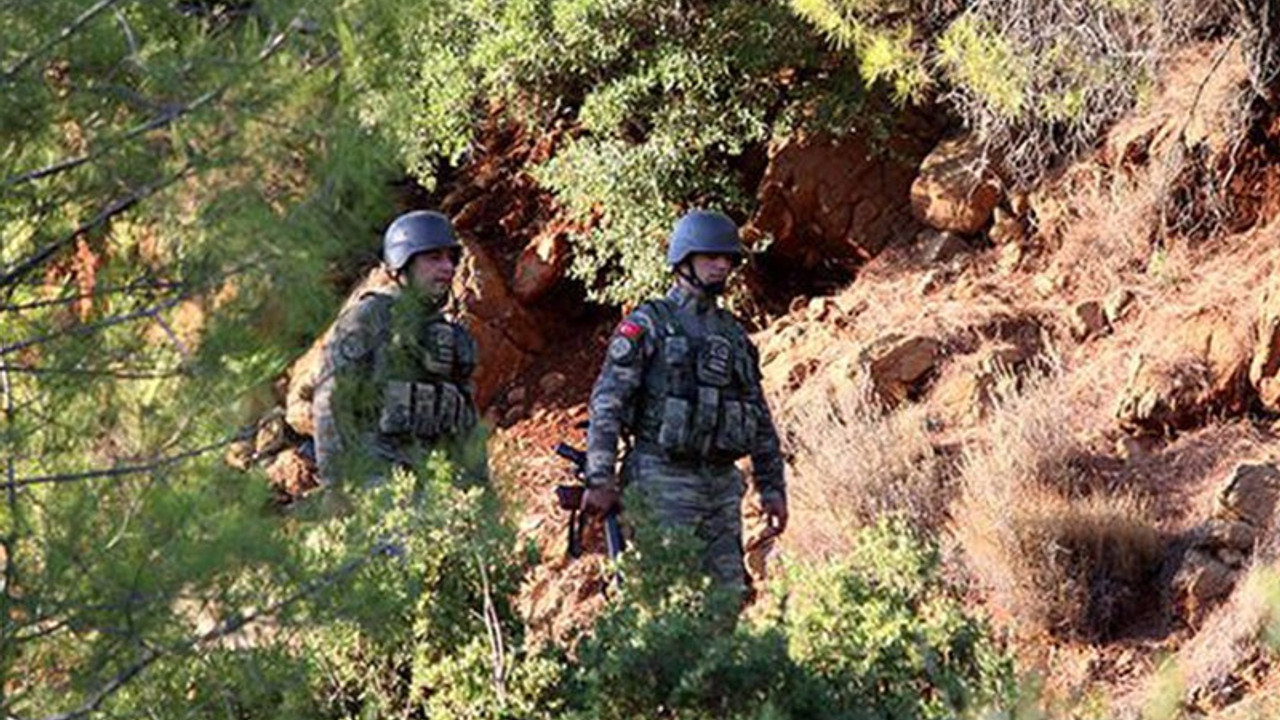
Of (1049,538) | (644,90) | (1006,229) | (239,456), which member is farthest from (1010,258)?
(239,456)

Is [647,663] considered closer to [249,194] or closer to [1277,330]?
[249,194]

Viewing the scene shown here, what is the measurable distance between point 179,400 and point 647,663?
5.73ft

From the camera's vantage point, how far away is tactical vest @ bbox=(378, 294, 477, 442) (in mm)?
8234

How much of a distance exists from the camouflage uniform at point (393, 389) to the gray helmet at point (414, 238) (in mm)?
257

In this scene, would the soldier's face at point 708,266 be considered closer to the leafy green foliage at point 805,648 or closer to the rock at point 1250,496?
the leafy green foliage at point 805,648

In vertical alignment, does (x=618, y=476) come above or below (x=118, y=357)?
below

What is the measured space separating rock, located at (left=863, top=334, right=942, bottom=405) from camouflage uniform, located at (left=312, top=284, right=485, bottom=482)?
4078mm

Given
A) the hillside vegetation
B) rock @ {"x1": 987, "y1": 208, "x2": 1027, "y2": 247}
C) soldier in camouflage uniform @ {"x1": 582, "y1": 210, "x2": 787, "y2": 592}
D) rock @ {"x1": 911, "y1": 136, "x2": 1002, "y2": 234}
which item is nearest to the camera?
the hillside vegetation

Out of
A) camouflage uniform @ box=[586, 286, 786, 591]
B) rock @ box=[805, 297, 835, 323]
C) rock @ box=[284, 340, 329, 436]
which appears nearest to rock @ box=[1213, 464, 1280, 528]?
camouflage uniform @ box=[586, 286, 786, 591]

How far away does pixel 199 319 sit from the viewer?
541cm

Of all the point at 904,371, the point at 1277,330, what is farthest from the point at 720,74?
the point at 1277,330

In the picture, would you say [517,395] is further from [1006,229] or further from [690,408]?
→ [690,408]

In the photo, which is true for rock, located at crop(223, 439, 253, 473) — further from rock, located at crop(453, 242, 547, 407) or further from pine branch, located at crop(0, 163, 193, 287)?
rock, located at crop(453, 242, 547, 407)

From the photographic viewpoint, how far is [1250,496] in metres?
10.3
